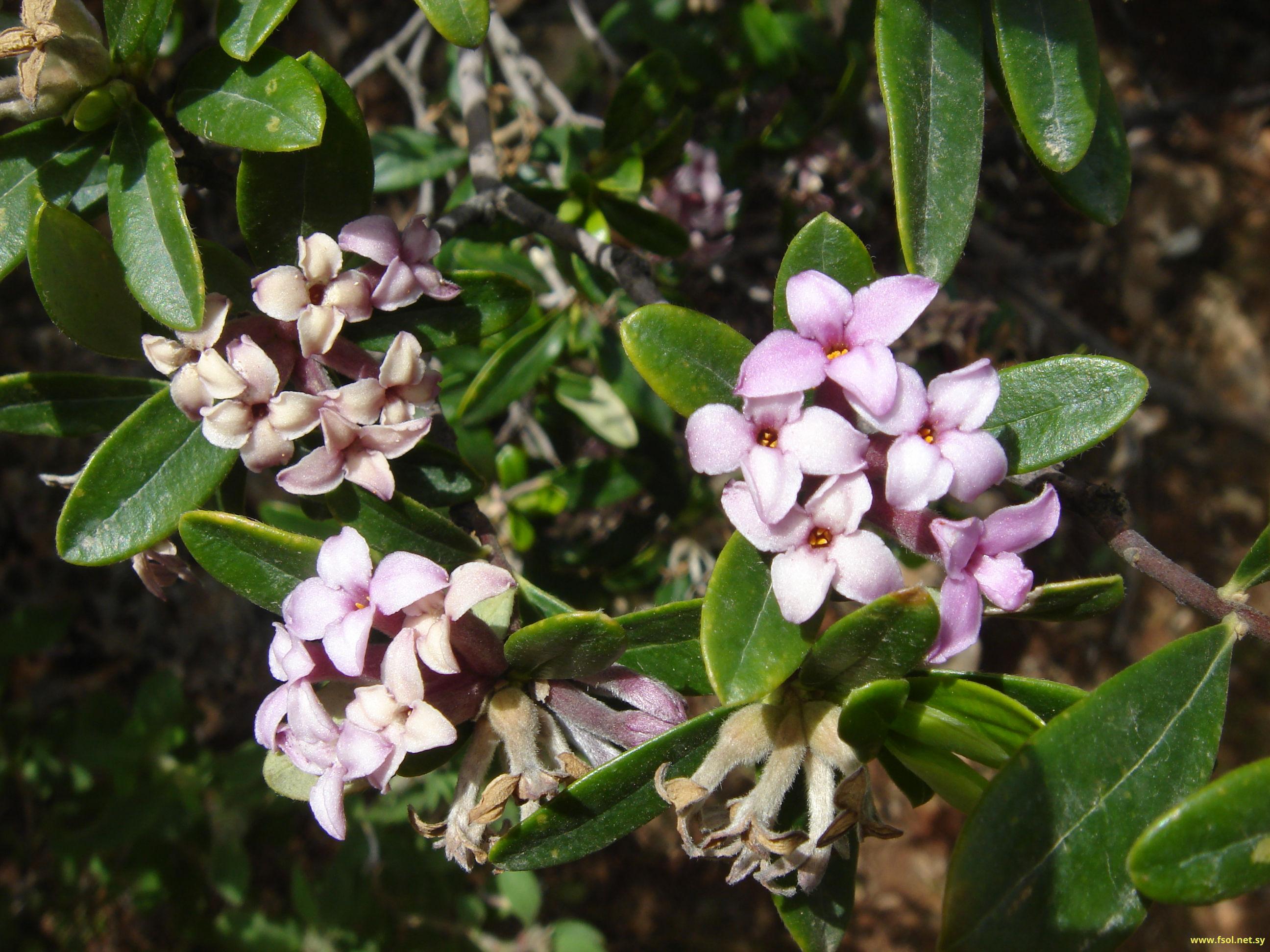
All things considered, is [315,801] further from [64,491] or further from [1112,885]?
[64,491]

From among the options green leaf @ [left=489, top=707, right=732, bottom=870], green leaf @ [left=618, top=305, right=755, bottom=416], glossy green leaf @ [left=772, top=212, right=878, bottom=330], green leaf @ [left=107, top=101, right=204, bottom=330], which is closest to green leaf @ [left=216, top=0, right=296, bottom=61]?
green leaf @ [left=107, top=101, right=204, bottom=330]

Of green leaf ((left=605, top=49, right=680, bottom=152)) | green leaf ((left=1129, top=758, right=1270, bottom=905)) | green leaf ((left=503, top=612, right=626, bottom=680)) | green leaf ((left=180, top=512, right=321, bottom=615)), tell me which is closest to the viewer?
green leaf ((left=1129, top=758, right=1270, bottom=905))

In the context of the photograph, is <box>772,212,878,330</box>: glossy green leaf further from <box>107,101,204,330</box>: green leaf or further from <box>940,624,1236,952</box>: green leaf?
<box>107,101,204,330</box>: green leaf

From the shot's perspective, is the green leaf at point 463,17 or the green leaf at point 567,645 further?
the green leaf at point 463,17

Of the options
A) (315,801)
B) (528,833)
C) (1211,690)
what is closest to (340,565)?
(315,801)

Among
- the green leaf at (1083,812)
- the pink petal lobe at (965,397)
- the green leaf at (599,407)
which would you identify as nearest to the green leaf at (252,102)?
the pink petal lobe at (965,397)

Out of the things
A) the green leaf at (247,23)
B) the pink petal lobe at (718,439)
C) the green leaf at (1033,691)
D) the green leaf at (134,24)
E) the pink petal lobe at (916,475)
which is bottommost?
the green leaf at (1033,691)

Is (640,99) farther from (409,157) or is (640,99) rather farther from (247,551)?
(247,551)

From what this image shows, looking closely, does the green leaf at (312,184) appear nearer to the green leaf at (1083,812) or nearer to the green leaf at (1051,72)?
the green leaf at (1051,72)
